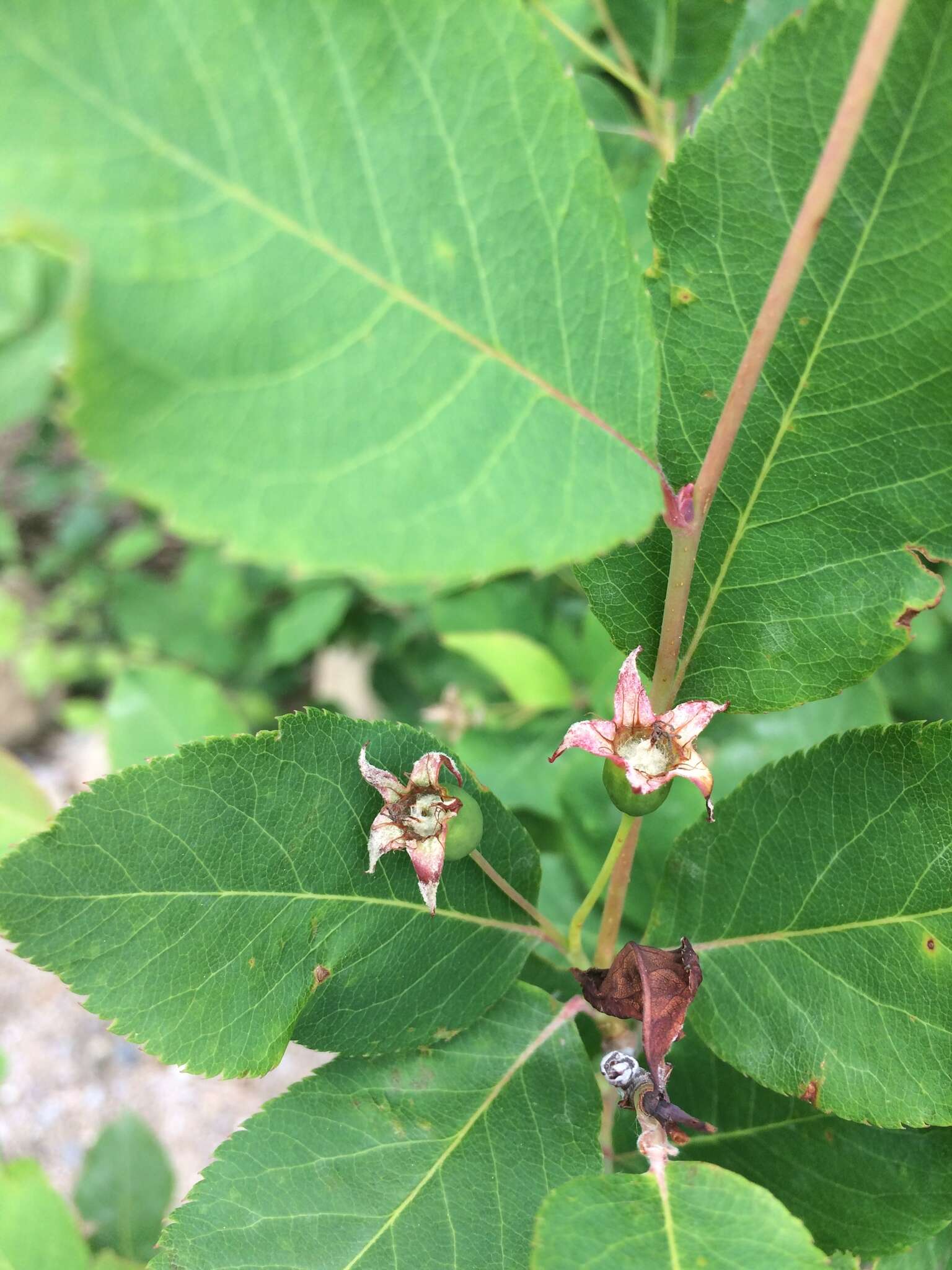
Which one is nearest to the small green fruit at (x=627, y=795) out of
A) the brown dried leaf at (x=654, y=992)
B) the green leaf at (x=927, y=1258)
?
the brown dried leaf at (x=654, y=992)

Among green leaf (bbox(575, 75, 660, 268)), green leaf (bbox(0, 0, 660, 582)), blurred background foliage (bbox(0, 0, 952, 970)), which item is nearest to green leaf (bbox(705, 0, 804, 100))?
blurred background foliage (bbox(0, 0, 952, 970))

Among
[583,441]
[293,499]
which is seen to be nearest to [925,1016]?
[583,441]

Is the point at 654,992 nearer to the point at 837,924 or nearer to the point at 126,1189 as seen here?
the point at 837,924

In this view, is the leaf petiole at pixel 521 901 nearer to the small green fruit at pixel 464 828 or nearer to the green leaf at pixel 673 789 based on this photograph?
the small green fruit at pixel 464 828

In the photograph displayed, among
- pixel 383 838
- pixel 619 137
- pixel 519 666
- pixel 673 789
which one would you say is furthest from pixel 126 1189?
pixel 619 137

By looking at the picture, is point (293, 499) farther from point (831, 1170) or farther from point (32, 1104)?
point (32, 1104)

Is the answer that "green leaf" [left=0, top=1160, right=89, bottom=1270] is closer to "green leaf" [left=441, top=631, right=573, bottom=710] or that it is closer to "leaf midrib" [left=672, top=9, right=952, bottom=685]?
"green leaf" [left=441, top=631, right=573, bottom=710]
